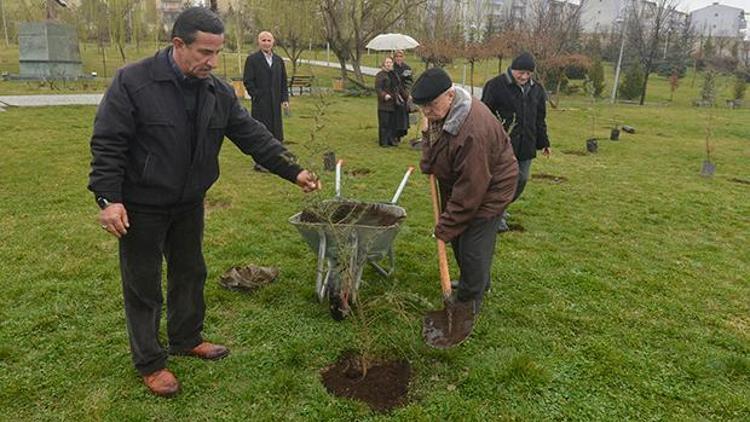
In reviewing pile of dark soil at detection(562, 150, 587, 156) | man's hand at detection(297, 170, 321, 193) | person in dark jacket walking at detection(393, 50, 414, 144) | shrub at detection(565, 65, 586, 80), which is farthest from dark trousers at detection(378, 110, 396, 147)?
shrub at detection(565, 65, 586, 80)

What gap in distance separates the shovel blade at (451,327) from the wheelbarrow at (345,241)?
52cm

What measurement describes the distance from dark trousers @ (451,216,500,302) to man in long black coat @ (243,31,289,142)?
4.68m

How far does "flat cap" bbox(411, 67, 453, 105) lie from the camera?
296 cm

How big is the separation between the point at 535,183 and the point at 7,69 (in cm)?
2571

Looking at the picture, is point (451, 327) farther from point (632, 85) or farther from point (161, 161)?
point (632, 85)

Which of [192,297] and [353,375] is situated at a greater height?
[192,297]

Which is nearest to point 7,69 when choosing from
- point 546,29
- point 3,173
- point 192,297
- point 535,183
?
point 3,173

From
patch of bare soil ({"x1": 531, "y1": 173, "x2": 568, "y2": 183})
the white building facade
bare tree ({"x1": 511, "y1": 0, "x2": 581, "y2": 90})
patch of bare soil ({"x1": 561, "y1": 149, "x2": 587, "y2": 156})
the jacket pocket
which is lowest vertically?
patch of bare soil ({"x1": 531, "y1": 173, "x2": 568, "y2": 183})

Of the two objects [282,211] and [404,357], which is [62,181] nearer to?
[282,211]

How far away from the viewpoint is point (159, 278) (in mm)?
2732

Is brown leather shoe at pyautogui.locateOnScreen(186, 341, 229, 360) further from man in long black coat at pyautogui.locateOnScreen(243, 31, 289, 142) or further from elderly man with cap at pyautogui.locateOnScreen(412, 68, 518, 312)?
man in long black coat at pyautogui.locateOnScreen(243, 31, 289, 142)

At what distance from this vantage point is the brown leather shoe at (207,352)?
3.16 meters

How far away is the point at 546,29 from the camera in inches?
913

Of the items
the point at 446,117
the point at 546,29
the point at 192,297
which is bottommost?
the point at 192,297
